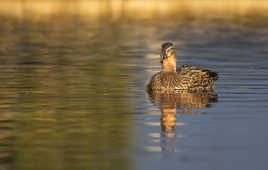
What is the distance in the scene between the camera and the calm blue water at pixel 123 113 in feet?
36.5

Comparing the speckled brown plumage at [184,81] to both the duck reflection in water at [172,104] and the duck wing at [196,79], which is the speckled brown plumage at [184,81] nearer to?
the duck wing at [196,79]

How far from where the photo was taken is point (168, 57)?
62.5 ft

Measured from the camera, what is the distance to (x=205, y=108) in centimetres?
1579

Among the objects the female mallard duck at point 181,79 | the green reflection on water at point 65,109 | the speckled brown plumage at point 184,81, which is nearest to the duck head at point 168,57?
the female mallard duck at point 181,79

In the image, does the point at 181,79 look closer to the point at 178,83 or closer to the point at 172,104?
the point at 178,83

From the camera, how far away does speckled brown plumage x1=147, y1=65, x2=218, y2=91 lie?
734 inches

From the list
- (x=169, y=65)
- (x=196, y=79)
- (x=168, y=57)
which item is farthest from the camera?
(x=169, y=65)

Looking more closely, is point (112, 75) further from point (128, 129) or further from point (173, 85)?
point (128, 129)

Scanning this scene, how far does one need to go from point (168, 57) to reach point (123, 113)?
425 cm

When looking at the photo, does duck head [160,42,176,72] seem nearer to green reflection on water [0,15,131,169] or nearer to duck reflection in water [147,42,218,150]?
duck reflection in water [147,42,218,150]

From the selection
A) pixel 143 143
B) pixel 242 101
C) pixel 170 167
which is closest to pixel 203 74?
pixel 242 101

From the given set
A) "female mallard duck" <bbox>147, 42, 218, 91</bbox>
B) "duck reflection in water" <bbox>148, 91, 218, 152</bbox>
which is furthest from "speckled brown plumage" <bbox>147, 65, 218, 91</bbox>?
"duck reflection in water" <bbox>148, 91, 218, 152</bbox>

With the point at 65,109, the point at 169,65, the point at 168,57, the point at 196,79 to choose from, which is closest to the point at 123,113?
the point at 65,109

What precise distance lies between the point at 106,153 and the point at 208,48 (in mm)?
22131
